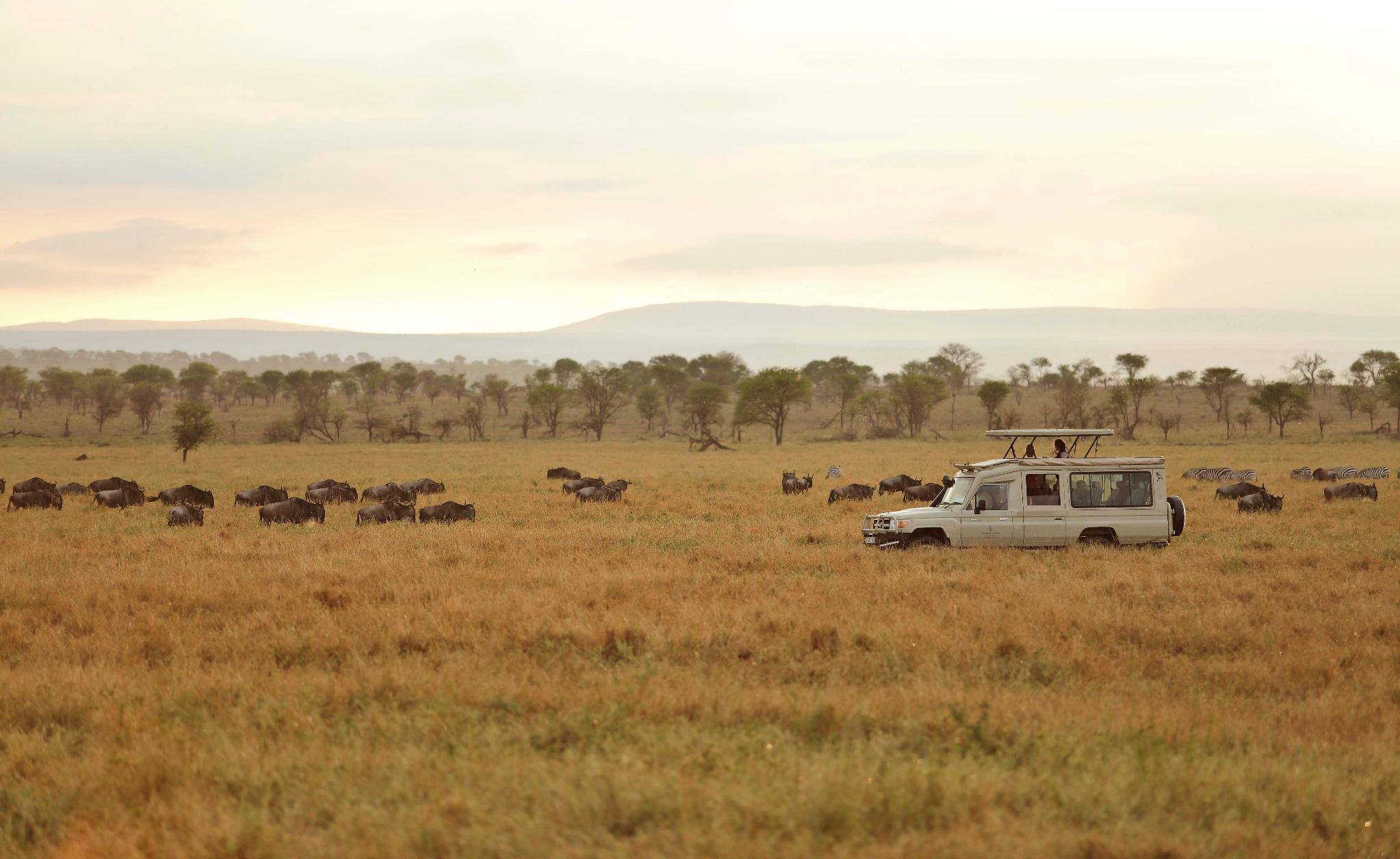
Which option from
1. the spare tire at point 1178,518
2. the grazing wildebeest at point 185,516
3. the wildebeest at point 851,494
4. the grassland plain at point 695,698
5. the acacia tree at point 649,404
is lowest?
the grassland plain at point 695,698

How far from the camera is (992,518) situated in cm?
1736

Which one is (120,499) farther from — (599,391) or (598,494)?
(599,391)

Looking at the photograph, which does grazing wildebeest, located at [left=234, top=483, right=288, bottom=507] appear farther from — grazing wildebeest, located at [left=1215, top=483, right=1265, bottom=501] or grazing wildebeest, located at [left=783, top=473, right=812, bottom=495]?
grazing wildebeest, located at [left=1215, top=483, right=1265, bottom=501]

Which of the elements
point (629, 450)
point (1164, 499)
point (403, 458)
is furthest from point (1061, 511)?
point (629, 450)

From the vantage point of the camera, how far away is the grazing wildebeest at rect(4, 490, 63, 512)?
26172mm

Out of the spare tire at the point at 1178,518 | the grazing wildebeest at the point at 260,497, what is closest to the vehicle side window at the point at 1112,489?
the spare tire at the point at 1178,518

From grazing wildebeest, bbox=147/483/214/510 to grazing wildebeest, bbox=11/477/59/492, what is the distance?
374 cm

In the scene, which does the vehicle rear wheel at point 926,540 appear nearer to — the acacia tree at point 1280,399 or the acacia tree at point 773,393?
the acacia tree at point 773,393

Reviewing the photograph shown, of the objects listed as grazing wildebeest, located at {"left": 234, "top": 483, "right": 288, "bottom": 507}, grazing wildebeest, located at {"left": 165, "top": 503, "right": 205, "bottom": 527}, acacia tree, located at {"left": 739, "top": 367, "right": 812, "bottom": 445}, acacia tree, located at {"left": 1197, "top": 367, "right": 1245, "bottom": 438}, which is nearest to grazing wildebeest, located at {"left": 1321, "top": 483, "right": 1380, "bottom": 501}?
grazing wildebeest, located at {"left": 234, "top": 483, "right": 288, "bottom": 507}

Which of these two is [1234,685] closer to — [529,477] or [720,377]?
[529,477]

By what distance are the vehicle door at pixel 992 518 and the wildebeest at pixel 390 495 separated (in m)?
16.5

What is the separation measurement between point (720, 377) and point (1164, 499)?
3938 inches

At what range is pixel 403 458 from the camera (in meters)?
57.9

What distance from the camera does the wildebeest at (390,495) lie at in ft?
92.1
